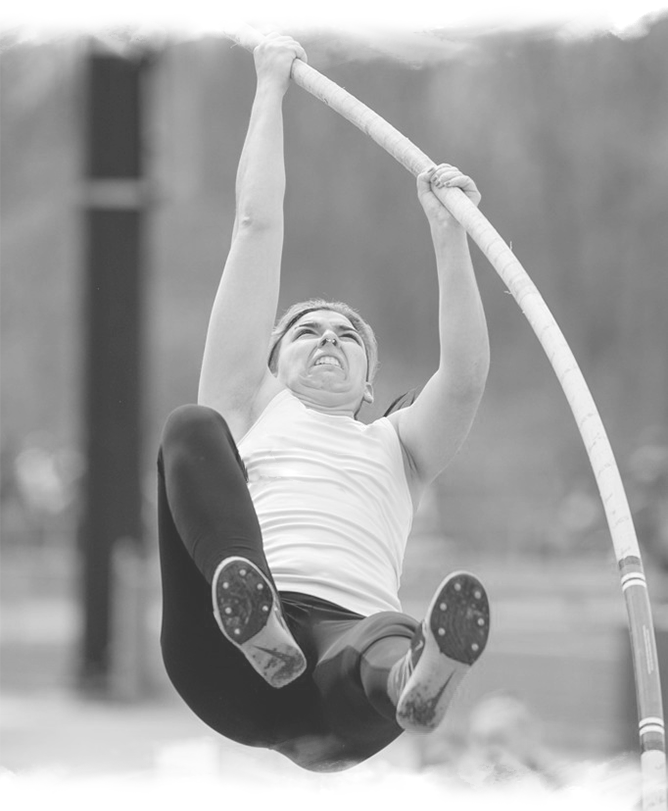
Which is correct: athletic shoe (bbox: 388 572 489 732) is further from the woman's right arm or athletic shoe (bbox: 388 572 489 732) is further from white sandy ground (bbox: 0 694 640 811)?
white sandy ground (bbox: 0 694 640 811)

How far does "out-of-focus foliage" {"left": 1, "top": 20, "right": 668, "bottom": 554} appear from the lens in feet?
37.4

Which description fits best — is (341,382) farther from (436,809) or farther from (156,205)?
(156,205)

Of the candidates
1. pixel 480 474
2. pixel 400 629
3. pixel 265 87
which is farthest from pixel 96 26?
pixel 480 474

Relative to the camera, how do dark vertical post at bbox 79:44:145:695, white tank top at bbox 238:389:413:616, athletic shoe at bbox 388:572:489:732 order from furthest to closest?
dark vertical post at bbox 79:44:145:695 < white tank top at bbox 238:389:413:616 < athletic shoe at bbox 388:572:489:732

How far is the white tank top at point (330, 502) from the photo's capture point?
110 inches

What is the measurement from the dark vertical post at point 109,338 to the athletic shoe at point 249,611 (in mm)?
4922

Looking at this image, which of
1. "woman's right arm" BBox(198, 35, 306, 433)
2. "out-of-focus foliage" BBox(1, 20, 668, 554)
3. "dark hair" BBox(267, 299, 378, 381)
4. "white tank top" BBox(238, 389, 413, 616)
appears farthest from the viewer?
"out-of-focus foliage" BBox(1, 20, 668, 554)

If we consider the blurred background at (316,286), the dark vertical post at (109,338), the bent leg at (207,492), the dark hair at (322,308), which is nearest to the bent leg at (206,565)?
the bent leg at (207,492)

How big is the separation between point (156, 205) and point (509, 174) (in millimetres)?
5187

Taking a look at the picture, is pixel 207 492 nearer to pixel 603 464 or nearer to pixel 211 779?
pixel 603 464

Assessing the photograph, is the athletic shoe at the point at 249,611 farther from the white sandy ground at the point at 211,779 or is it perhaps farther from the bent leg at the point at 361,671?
the white sandy ground at the point at 211,779

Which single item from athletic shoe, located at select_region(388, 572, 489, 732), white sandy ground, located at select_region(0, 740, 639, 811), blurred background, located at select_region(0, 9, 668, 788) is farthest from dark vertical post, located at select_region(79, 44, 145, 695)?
athletic shoe, located at select_region(388, 572, 489, 732)

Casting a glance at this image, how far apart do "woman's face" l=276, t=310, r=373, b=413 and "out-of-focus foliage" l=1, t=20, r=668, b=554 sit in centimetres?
789

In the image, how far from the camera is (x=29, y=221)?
11742 mm
